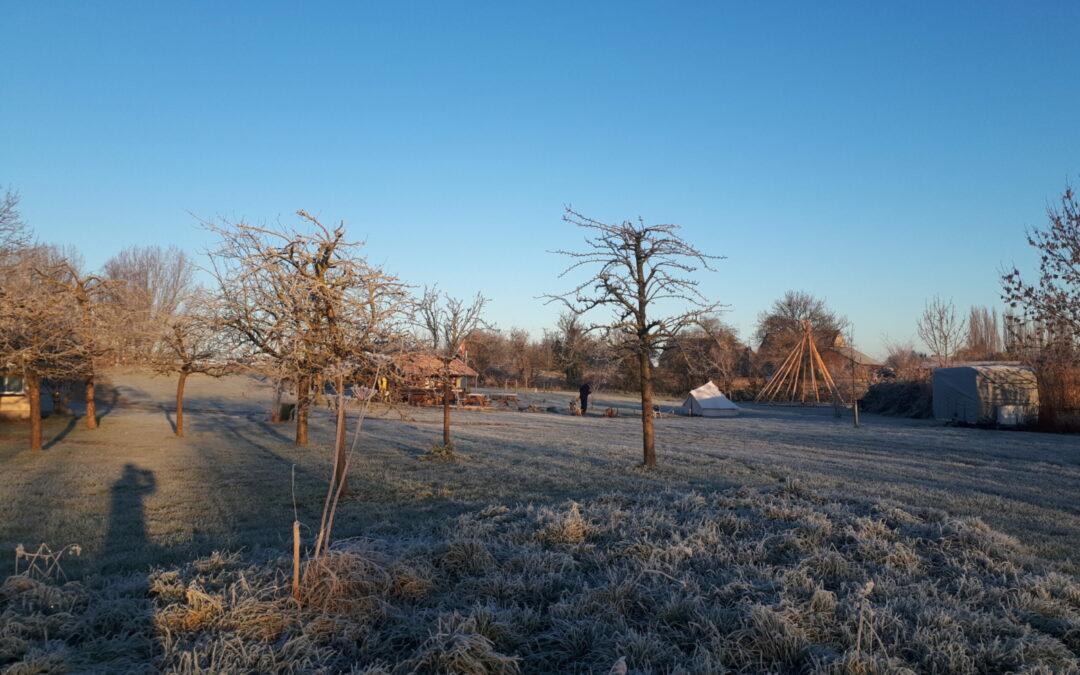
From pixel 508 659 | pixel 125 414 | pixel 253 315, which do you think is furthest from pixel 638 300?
pixel 125 414

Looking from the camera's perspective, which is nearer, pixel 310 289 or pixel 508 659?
pixel 508 659

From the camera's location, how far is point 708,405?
35781mm

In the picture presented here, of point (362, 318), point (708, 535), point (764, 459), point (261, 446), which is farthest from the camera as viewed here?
point (261, 446)

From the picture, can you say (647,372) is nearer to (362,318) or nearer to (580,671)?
(362,318)

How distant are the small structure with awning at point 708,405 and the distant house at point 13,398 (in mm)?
28045

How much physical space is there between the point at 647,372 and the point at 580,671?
900 cm

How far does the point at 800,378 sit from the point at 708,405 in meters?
12.8

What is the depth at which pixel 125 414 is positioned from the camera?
88.9ft

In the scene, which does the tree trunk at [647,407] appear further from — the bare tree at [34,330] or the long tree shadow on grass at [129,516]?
the bare tree at [34,330]

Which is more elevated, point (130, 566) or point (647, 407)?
point (647, 407)

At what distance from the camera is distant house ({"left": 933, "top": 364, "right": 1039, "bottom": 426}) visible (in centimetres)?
2531

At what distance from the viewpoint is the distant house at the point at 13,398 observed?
22.5 metres

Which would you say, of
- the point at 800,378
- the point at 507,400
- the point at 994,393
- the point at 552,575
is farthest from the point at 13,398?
the point at 800,378

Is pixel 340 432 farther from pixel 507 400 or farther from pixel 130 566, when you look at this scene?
pixel 507 400
